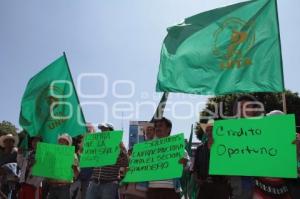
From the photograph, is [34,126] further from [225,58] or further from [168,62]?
[225,58]

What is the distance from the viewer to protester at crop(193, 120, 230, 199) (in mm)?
6090

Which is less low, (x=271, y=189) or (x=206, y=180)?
(x=271, y=189)

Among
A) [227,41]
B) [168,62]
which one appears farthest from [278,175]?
[168,62]

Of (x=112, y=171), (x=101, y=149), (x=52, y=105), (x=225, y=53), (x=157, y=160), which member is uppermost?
(x=225, y=53)

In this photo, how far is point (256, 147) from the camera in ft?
15.7

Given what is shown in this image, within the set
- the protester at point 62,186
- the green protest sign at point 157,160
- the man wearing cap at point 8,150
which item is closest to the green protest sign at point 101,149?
the green protest sign at point 157,160

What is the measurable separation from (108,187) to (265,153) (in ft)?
9.30

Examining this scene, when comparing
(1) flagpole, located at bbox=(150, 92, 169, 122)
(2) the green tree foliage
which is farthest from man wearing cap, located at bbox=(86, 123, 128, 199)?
(2) the green tree foliage

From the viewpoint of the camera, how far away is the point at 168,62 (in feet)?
25.2

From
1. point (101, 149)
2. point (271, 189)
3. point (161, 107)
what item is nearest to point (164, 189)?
point (101, 149)

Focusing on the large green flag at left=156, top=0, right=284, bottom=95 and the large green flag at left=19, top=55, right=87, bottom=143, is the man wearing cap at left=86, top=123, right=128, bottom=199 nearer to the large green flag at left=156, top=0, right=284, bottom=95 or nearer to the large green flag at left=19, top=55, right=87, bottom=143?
the large green flag at left=156, top=0, right=284, bottom=95

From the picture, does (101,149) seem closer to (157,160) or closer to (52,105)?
(157,160)

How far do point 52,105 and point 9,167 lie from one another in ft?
5.03

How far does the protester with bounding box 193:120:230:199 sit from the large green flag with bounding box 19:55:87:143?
3.03 m
